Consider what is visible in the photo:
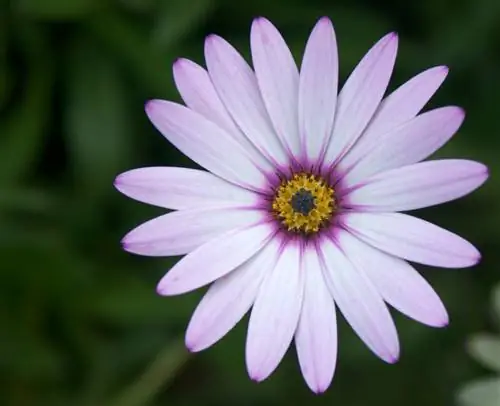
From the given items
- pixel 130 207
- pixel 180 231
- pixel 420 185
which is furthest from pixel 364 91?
pixel 130 207

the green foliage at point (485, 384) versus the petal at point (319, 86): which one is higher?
the petal at point (319, 86)

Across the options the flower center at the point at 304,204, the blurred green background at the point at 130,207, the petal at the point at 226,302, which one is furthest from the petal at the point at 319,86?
the blurred green background at the point at 130,207

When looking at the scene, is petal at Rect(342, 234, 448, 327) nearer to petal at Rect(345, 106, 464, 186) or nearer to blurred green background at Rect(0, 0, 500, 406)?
petal at Rect(345, 106, 464, 186)

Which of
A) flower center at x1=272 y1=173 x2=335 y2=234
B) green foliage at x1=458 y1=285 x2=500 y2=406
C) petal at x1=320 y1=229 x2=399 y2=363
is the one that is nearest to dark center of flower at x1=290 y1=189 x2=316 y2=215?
flower center at x1=272 y1=173 x2=335 y2=234

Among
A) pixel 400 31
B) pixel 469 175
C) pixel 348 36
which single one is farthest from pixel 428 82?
pixel 400 31

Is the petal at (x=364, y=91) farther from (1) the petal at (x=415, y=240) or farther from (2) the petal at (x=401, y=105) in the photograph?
(1) the petal at (x=415, y=240)

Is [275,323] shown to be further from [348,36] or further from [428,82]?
[348,36]
